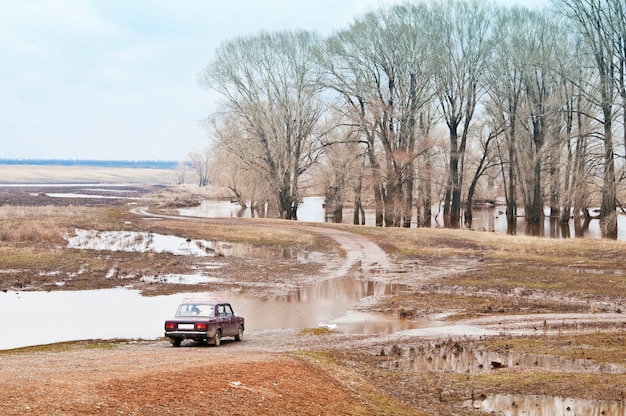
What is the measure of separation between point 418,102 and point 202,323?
45.9 meters

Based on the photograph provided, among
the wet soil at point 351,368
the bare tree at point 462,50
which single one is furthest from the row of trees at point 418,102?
the wet soil at point 351,368

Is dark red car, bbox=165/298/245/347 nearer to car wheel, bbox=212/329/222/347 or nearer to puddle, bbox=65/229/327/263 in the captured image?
car wheel, bbox=212/329/222/347

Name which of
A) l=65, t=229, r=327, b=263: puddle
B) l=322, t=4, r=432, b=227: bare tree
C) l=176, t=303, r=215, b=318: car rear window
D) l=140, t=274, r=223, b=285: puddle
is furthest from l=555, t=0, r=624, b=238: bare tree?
l=176, t=303, r=215, b=318: car rear window

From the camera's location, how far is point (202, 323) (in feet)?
71.8

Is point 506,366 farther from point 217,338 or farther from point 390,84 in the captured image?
point 390,84

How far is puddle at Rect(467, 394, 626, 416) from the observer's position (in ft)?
48.2

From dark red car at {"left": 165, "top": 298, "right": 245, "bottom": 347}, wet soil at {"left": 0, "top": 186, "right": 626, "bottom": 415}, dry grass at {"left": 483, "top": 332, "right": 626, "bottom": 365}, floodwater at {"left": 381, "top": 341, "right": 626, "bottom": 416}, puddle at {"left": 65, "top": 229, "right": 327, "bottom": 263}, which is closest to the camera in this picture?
wet soil at {"left": 0, "top": 186, "right": 626, "bottom": 415}

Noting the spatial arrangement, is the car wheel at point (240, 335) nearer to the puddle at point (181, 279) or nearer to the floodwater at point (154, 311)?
the floodwater at point (154, 311)

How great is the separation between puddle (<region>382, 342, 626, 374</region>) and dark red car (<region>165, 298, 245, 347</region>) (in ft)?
17.8

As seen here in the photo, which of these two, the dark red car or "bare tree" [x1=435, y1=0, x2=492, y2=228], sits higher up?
"bare tree" [x1=435, y1=0, x2=492, y2=228]

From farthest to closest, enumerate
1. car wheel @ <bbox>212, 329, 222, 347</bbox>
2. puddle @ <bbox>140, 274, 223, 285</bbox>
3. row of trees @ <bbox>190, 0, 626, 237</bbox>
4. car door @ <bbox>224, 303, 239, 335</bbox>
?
row of trees @ <bbox>190, 0, 626, 237</bbox> < puddle @ <bbox>140, 274, 223, 285</bbox> < car door @ <bbox>224, 303, 239, 335</bbox> < car wheel @ <bbox>212, 329, 222, 347</bbox>

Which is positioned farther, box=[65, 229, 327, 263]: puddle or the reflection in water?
box=[65, 229, 327, 263]: puddle

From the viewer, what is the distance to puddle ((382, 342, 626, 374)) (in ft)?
61.4

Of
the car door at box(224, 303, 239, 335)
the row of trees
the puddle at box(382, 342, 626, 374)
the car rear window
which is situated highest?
the row of trees
